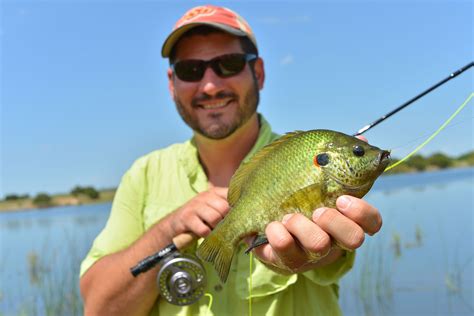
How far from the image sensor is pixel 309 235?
2.05 metres

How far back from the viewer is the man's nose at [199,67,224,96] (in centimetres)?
361

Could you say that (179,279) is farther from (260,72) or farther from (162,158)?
(260,72)

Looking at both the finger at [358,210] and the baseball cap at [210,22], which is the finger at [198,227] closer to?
the finger at [358,210]

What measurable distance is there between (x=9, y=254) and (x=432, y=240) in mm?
11468

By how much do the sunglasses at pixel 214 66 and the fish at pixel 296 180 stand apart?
1407 millimetres

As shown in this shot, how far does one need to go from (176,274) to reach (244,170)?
988 millimetres

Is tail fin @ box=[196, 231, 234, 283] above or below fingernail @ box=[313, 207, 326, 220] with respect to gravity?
below

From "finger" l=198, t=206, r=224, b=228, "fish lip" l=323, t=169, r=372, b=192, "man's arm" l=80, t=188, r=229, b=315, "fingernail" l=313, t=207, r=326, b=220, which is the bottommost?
"man's arm" l=80, t=188, r=229, b=315

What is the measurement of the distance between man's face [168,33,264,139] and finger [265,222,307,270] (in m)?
1.51

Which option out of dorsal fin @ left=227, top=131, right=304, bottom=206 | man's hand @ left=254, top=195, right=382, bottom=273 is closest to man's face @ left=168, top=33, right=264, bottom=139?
dorsal fin @ left=227, top=131, right=304, bottom=206

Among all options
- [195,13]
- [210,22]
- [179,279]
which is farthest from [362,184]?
[195,13]

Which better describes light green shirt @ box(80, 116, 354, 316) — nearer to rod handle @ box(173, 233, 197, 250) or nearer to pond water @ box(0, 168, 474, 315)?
rod handle @ box(173, 233, 197, 250)

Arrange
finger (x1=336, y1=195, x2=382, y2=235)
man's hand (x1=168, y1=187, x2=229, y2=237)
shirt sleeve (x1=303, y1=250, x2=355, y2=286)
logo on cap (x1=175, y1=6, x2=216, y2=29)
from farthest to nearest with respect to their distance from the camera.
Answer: logo on cap (x1=175, y1=6, x2=216, y2=29)
shirt sleeve (x1=303, y1=250, x2=355, y2=286)
man's hand (x1=168, y1=187, x2=229, y2=237)
finger (x1=336, y1=195, x2=382, y2=235)

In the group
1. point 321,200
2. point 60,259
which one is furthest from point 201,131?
point 60,259
